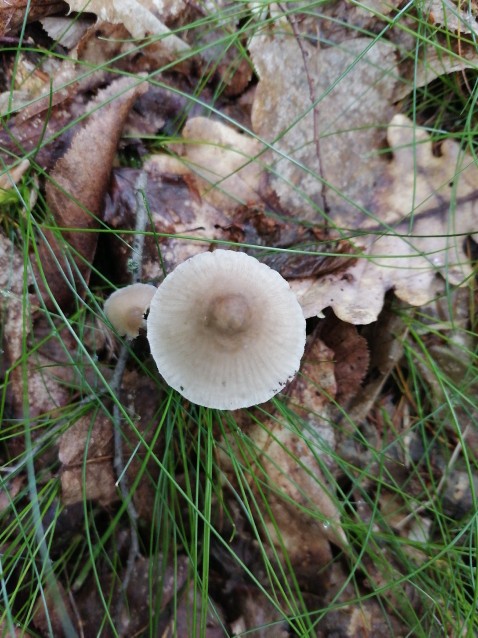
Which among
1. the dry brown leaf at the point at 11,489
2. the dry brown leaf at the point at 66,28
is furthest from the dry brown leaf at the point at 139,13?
the dry brown leaf at the point at 11,489

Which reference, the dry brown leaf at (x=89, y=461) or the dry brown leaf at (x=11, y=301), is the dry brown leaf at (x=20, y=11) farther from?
the dry brown leaf at (x=89, y=461)

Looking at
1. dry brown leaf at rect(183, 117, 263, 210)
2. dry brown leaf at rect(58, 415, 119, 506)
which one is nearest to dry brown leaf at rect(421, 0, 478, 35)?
dry brown leaf at rect(183, 117, 263, 210)

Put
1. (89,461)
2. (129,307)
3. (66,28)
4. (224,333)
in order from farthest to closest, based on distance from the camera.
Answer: (66,28) → (89,461) → (129,307) → (224,333)

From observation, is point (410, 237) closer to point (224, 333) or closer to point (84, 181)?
point (224, 333)

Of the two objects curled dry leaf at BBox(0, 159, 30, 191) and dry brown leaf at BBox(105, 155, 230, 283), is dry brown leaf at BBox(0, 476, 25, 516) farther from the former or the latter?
curled dry leaf at BBox(0, 159, 30, 191)

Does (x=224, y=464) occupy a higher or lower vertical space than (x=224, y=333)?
lower

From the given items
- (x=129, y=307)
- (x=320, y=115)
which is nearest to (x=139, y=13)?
(x=320, y=115)

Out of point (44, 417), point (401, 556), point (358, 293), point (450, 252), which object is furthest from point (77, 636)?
point (450, 252)

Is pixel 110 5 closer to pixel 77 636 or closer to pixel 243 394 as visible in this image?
pixel 243 394
